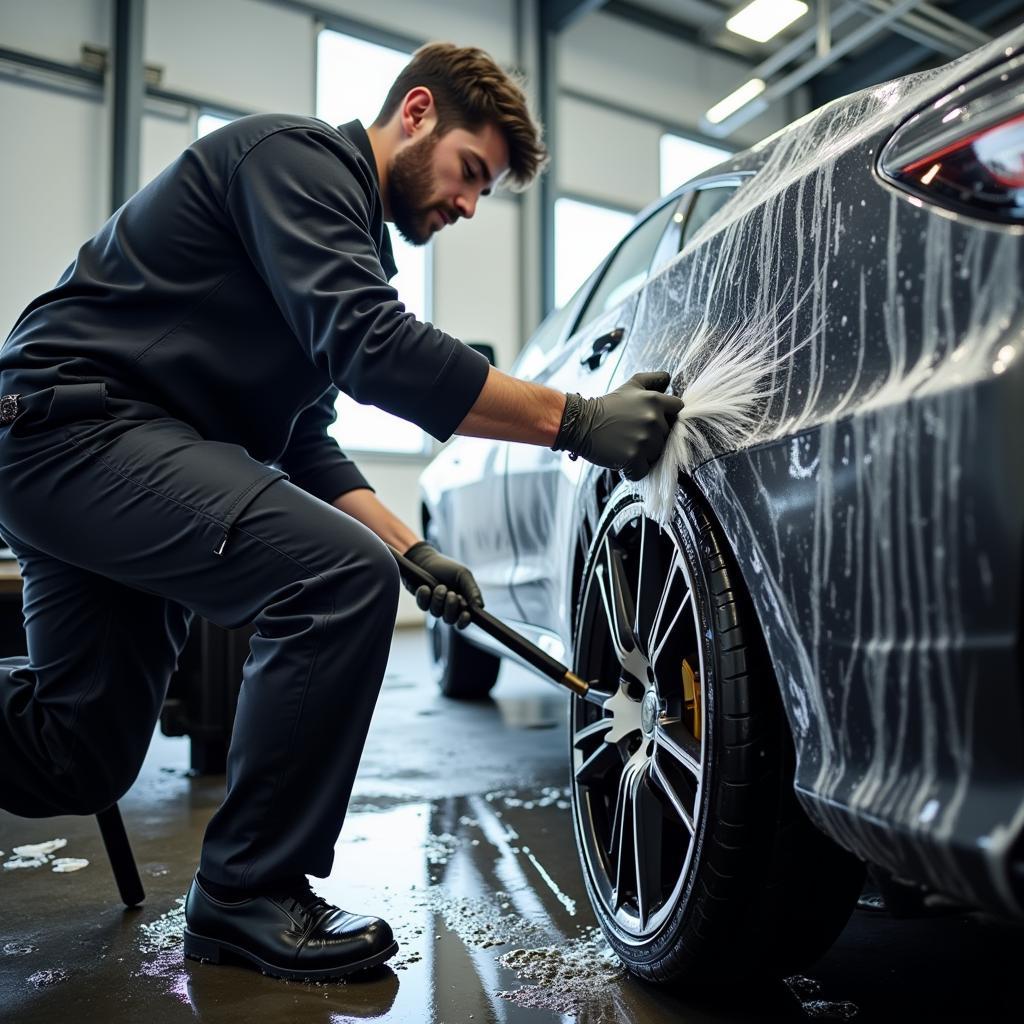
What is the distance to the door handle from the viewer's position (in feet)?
5.86

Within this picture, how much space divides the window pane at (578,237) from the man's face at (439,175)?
683 cm

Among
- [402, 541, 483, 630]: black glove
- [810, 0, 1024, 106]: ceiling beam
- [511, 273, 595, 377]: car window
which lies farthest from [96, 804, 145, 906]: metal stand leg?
[810, 0, 1024, 106]: ceiling beam

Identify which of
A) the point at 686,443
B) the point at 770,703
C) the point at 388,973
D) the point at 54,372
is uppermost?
the point at 54,372

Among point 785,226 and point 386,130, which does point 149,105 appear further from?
point 785,226

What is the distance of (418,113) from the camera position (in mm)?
1778

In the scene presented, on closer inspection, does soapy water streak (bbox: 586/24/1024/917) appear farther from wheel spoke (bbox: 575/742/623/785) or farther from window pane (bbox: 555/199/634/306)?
window pane (bbox: 555/199/634/306)

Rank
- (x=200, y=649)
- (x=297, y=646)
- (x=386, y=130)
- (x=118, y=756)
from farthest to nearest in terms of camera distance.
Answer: (x=200, y=649), (x=386, y=130), (x=118, y=756), (x=297, y=646)

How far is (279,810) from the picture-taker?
142 centimetres

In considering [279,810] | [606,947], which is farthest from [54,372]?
[606,947]

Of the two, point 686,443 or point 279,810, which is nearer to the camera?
point 686,443

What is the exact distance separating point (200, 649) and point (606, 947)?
146cm

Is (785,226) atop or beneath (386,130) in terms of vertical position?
beneath

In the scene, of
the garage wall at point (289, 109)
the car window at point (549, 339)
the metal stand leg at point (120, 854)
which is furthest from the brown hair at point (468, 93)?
the garage wall at point (289, 109)

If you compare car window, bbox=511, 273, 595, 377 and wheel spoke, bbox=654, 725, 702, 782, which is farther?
car window, bbox=511, 273, 595, 377
